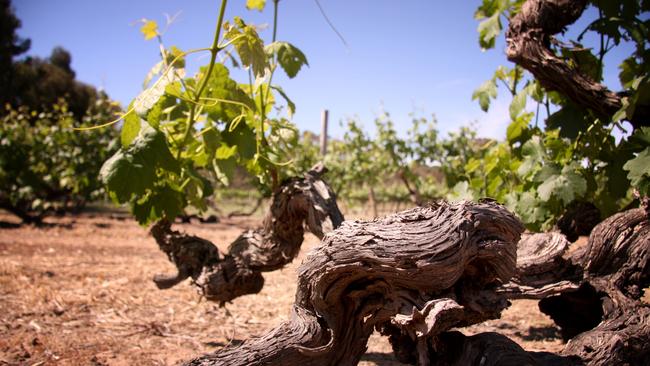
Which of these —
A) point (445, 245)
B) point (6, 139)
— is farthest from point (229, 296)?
point (6, 139)

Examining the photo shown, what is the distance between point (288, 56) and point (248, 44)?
0.30m

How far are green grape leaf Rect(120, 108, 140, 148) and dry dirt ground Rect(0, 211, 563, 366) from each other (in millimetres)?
1056

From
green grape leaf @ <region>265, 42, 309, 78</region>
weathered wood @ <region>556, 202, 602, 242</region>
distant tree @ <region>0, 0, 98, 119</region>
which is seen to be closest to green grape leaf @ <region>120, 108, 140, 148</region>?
green grape leaf @ <region>265, 42, 309, 78</region>

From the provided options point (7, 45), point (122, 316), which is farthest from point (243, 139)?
point (7, 45)

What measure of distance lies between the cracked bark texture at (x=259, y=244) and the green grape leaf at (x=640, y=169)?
1.40m

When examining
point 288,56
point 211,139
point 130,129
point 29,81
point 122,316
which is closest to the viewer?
point 130,129

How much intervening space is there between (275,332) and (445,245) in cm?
72

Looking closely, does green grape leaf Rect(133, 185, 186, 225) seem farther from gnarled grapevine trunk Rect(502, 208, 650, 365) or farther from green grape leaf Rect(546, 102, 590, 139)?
green grape leaf Rect(546, 102, 590, 139)

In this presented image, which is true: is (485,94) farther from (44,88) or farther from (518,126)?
(44,88)

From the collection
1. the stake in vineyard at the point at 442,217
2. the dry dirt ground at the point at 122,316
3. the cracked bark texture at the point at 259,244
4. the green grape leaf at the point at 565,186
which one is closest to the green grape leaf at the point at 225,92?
the stake in vineyard at the point at 442,217

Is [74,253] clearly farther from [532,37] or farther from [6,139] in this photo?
[532,37]

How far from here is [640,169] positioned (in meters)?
1.99

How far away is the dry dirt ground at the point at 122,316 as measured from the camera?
2.47 meters

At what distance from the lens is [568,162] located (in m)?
2.53
